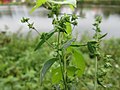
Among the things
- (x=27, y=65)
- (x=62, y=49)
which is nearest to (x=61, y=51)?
(x=62, y=49)

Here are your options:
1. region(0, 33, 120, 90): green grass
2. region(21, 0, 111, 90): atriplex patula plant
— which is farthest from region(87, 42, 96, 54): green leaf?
region(0, 33, 120, 90): green grass

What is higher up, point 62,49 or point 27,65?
point 62,49

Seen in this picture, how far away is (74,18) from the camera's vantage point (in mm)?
827

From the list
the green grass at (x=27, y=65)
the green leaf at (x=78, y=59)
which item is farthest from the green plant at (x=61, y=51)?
the green grass at (x=27, y=65)

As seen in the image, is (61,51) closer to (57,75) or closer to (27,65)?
(57,75)

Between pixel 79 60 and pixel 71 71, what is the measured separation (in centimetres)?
5

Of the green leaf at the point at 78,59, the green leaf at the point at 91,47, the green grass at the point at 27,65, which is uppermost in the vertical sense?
the green leaf at the point at 91,47

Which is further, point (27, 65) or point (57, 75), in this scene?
point (27, 65)

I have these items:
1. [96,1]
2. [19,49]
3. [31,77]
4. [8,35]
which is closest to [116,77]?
[31,77]

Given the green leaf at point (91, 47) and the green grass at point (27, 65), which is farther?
the green grass at point (27, 65)

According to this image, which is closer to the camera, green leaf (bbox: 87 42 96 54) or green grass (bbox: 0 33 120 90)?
green leaf (bbox: 87 42 96 54)

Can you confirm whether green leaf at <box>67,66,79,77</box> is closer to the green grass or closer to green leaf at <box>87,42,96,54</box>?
green leaf at <box>87,42,96,54</box>

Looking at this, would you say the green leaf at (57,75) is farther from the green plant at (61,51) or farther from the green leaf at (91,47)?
the green leaf at (91,47)

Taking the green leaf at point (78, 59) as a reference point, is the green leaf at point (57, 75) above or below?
below
